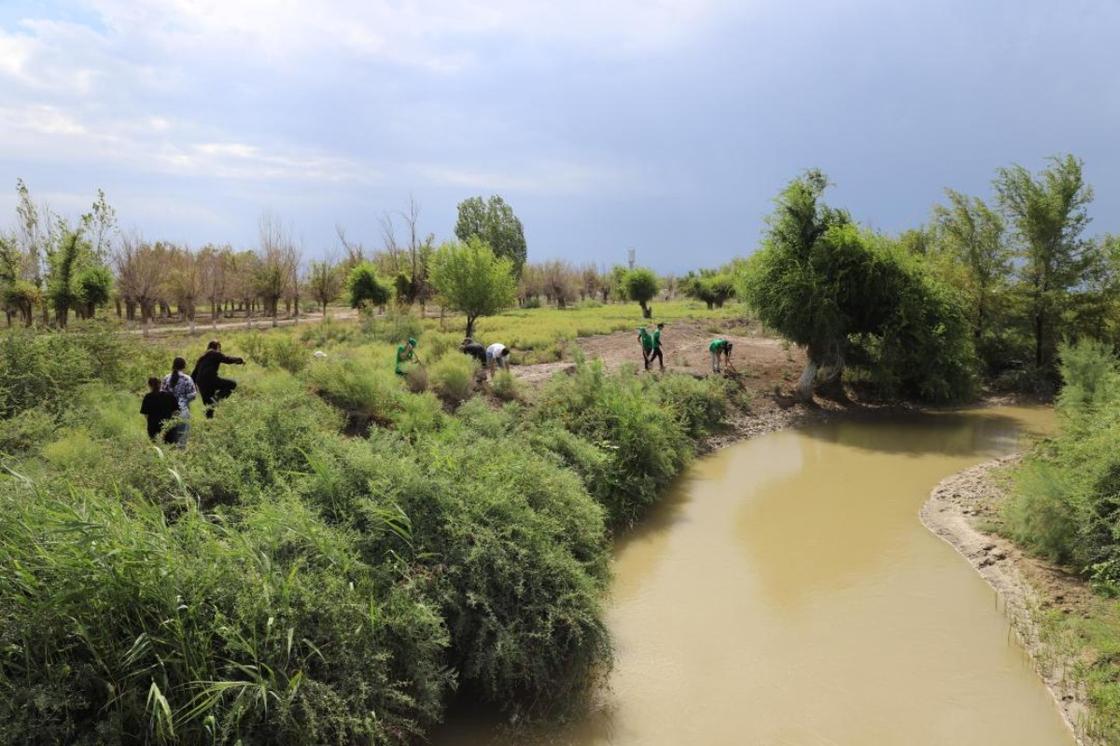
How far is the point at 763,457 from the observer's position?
48.2 feet

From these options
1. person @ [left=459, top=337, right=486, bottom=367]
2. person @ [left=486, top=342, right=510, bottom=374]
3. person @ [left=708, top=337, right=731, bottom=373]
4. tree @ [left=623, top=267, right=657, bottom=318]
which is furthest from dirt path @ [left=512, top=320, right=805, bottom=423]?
tree @ [left=623, top=267, right=657, bottom=318]

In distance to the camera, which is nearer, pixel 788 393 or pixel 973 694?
pixel 973 694

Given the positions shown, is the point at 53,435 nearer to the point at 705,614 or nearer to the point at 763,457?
the point at 705,614

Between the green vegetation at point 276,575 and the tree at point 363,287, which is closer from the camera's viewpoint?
the green vegetation at point 276,575

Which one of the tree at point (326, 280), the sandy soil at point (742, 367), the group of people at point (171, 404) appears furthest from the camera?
the tree at point (326, 280)

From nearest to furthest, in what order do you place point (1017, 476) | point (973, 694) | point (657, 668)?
point (973, 694) < point (657, 668) < point (1017, 476)

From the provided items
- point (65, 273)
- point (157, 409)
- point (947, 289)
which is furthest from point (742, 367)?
point (65, 273)

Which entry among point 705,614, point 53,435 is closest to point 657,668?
point 705,614

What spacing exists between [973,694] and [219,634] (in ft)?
22.1

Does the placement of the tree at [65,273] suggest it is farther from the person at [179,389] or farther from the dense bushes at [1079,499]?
the dense bushes at [1079,499]

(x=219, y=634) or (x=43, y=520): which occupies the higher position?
(x=43, y=520)

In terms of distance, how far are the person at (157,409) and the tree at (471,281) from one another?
15.6 metres

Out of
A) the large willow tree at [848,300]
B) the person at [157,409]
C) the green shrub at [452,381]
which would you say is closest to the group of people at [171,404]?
the person at [157,409]

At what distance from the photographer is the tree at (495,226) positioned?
66062mm
